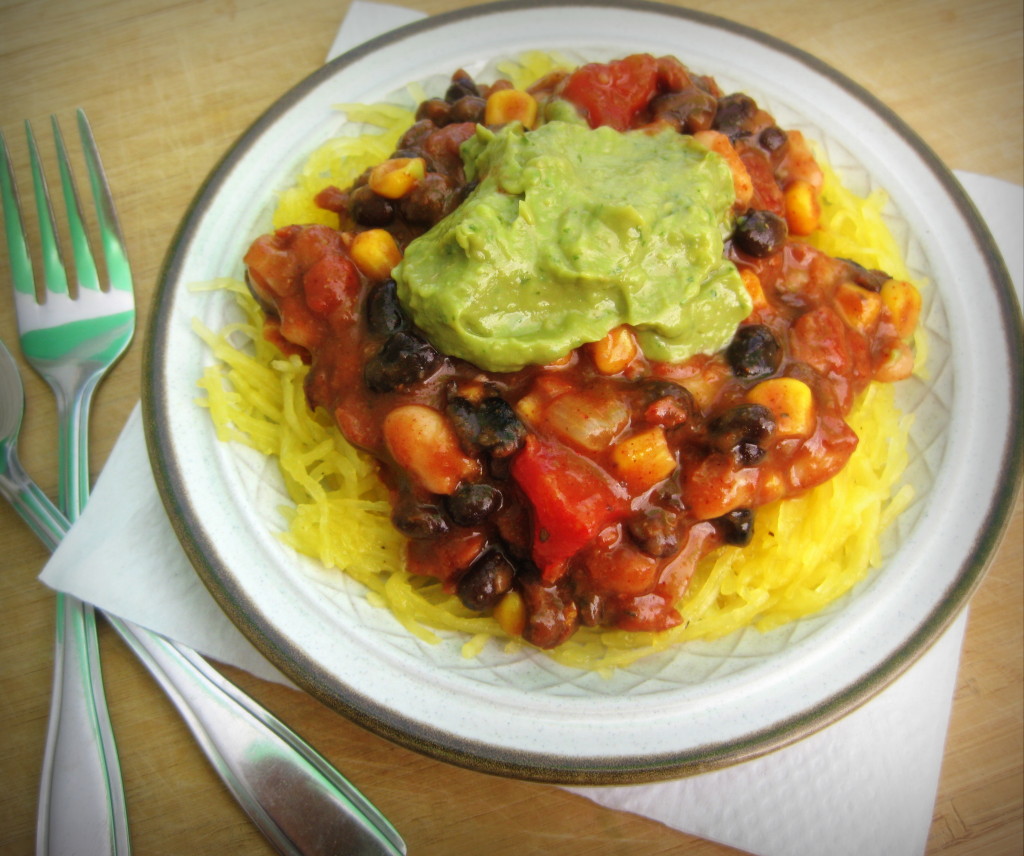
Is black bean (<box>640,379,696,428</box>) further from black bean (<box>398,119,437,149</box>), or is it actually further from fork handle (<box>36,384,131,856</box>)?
fork handle (<box>36,384,131,856</box>)

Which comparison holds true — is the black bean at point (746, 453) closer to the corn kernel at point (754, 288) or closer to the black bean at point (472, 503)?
the corn kernel at point (754, 288)

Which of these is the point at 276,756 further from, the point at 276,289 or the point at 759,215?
the point at 759,215

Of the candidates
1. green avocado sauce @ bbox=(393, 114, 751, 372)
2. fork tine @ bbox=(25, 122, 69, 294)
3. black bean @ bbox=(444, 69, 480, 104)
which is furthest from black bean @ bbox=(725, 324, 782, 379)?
fork tine @ bbox=(25, 122, 69, 294)

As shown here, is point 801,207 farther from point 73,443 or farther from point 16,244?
point 16,244

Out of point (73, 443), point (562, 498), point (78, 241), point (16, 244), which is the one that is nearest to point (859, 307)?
point (562, 498)

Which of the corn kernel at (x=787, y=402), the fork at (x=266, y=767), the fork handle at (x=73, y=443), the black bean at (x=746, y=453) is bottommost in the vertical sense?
the fork at (x=266, y=767)

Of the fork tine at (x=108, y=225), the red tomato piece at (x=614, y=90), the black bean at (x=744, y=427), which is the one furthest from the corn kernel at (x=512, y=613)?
the fork tine at (x=108, y=225)
